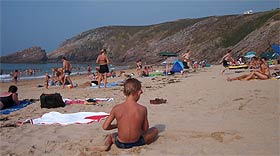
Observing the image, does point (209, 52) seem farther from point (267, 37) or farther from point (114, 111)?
point (114, 111)

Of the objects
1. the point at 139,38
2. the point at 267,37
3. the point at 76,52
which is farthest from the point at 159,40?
the point at 267,37

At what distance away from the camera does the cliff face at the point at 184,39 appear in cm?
3884

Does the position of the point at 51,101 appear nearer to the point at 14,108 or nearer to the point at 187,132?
the point at 14,108

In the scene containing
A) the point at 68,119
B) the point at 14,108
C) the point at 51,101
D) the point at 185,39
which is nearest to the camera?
the point at 68,119

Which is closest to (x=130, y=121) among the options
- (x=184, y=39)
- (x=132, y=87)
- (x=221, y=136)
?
(x=132, y=87)

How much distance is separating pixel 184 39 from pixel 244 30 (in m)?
12.6

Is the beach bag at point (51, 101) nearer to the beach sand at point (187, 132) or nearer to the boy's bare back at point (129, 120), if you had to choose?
the beach sand at point (187, 132)

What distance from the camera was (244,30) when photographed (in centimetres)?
5209

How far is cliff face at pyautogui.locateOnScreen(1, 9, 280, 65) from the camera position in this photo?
3884cm

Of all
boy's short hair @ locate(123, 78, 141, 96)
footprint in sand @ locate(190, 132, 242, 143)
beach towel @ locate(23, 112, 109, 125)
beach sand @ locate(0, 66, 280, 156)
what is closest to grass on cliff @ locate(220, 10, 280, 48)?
beach sand @ locate(0, 66, 280, 156)

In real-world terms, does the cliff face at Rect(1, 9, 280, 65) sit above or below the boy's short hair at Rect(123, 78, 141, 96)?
above

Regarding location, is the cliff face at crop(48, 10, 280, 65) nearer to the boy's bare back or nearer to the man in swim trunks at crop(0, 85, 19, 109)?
the man in swim trunks at crop(0, 85, 19, 109)

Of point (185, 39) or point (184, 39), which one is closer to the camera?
point (185, 39)

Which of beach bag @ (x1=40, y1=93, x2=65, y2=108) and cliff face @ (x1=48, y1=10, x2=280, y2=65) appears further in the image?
cliff face @ (x1=48, y1=10, x2=280, y2=65)
